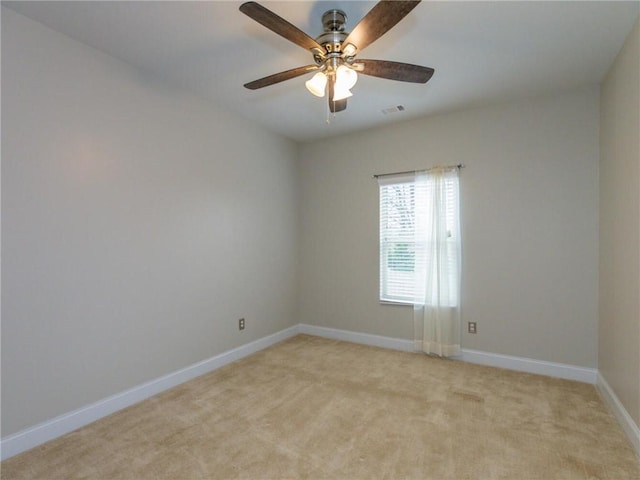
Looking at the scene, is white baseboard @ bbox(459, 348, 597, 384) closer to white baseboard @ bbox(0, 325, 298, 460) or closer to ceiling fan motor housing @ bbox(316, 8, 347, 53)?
white baseboard @ bbox(0, 325, 298, 460)

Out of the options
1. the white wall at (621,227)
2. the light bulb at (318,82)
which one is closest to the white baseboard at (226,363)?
the white wall at (621,227)

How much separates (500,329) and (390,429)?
69.6 inches

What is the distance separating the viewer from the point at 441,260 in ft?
11.5

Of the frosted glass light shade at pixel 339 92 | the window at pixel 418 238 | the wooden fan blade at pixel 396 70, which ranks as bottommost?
the window at pixel 418 238

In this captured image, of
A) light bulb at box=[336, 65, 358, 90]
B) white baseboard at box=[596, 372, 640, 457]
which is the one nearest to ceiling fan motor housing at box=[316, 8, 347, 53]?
light bulb at box=[336, 65, 358, 90]

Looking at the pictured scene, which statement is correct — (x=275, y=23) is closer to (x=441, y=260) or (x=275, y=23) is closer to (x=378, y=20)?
(x=378, y=20)

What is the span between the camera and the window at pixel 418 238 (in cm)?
350

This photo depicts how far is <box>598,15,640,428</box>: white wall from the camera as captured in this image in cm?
207

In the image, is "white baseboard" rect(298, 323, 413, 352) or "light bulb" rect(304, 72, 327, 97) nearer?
"light bulb" rect(304, 72, 327, 97)

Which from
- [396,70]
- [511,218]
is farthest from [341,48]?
[511,218]

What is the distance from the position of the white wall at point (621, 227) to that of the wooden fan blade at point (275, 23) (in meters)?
2.06

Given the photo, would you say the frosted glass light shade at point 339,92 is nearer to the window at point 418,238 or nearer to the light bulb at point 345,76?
the light bulb at point 345,76

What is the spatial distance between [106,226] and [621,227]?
3732 mm

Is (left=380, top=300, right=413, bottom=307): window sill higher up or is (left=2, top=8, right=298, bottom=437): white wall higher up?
(left=2, top=8, right=298, bottom=437): white wall
